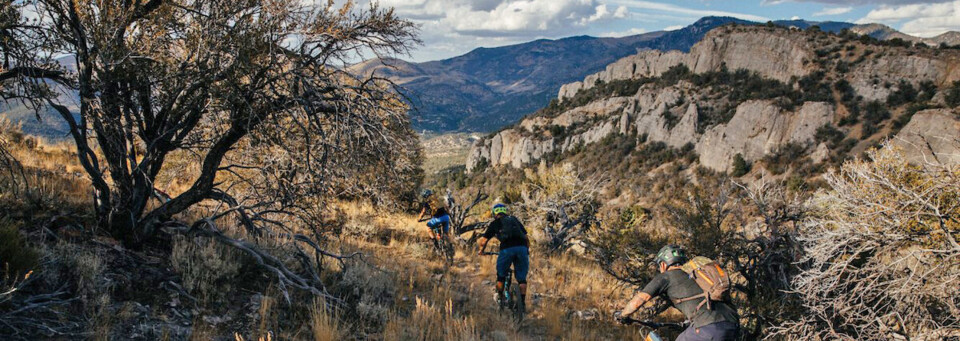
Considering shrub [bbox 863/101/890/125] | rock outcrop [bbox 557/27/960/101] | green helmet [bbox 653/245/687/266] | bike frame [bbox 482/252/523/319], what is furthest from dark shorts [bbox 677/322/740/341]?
rock outcrop [bbox 557/27/960/101]

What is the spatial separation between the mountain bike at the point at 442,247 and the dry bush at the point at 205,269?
14.3ft

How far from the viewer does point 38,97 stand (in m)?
3.83

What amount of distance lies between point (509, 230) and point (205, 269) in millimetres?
3846

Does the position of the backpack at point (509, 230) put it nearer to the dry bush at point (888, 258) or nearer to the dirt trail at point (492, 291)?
the dirt trail at point (492, 291)

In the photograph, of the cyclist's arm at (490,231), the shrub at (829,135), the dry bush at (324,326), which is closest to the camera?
the dry bush at (324,326)

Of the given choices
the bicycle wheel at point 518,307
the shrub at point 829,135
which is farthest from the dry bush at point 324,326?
the shrub at point 829,135

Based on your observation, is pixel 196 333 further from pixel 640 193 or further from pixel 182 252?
pixel 640 193

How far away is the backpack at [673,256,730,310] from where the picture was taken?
3.83 m

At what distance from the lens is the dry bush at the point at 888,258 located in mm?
4625

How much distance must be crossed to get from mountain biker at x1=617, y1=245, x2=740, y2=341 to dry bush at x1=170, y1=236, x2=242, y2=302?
4.06m

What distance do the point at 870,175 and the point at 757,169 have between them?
49765 mm

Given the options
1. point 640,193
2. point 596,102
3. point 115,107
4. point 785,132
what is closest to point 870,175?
point 115,107

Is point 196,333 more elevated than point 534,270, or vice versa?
point 196,333

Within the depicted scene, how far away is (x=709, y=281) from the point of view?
12.8 ft
